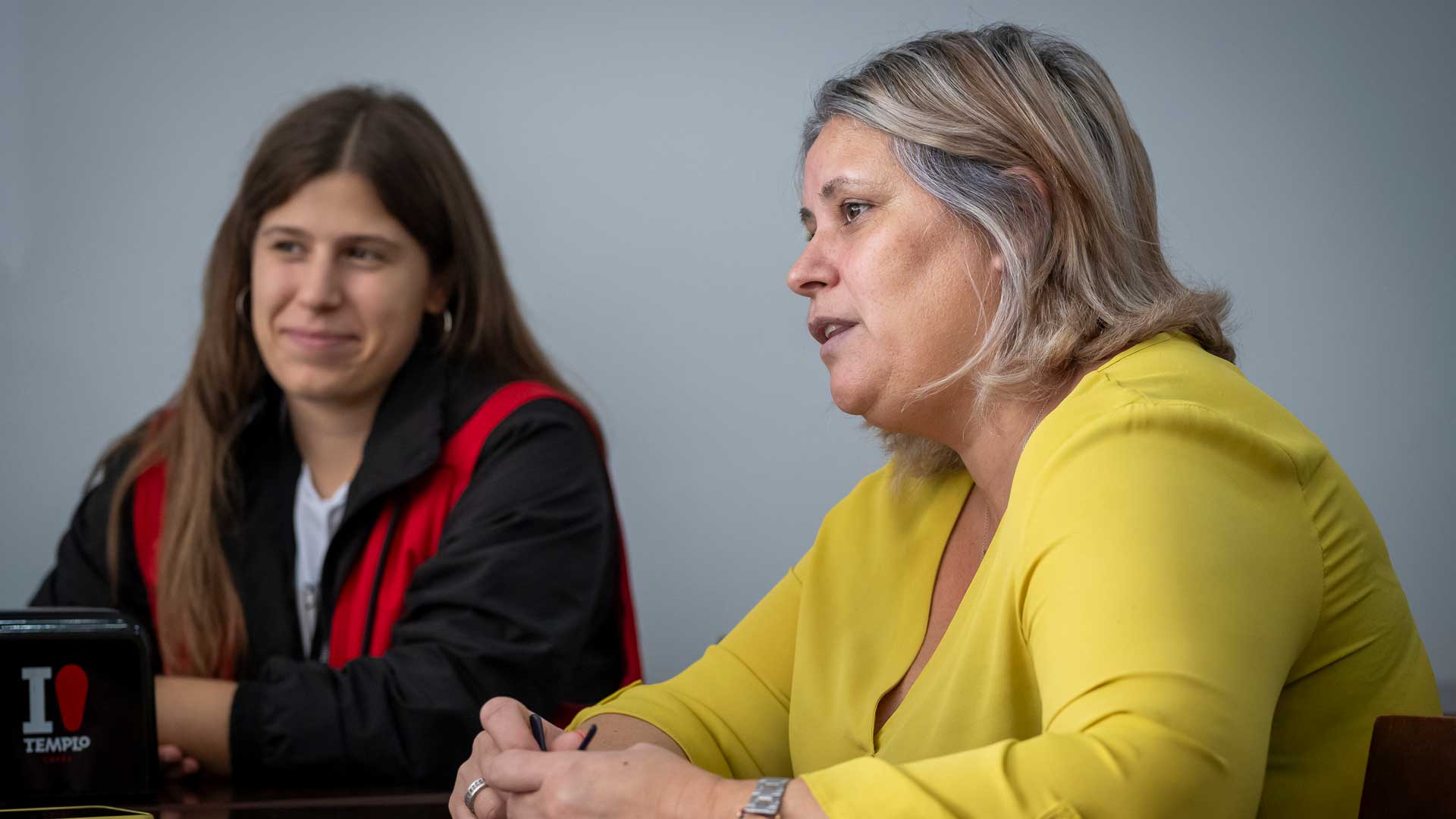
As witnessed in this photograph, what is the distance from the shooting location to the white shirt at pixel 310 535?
2.17 meters

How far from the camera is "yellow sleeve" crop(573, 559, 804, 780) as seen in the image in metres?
1.40

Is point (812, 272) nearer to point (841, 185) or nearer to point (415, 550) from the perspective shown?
point (841, 185)

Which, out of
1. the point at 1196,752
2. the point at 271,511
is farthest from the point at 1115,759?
the point at 271,511

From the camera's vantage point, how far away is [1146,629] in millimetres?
873

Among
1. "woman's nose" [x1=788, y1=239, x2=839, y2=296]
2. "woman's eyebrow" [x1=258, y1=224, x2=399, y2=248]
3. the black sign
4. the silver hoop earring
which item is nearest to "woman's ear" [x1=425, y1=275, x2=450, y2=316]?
"woman's eyebrow" [x1=258, y1=224, x2=399, y2=248]

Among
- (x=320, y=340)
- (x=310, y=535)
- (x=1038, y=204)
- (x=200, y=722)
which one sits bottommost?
(x=200, y=722)

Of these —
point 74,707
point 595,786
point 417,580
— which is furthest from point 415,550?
point 595,786

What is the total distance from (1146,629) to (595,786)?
389mm

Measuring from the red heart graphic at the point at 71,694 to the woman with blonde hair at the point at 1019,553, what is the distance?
0.45m

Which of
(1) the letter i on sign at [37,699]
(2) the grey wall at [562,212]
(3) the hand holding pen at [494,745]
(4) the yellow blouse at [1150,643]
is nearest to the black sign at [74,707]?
(1) the letter i on sign at [37,699]

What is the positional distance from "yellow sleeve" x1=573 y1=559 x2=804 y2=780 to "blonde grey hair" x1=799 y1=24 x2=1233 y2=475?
1.14 ft

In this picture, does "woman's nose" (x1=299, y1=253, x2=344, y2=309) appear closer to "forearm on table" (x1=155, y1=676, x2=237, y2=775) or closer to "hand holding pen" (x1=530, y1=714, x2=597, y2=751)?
"forearm on table" (x1=155, y1=676, x2=237, y2=775)

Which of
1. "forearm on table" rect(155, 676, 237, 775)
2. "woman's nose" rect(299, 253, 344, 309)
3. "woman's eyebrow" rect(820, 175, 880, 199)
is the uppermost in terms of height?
"woman's eyebrow" rect(820, 175, 880, 199)

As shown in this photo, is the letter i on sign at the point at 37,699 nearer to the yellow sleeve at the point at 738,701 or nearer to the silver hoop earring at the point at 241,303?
the yellow sleeve at the point at 738,701
